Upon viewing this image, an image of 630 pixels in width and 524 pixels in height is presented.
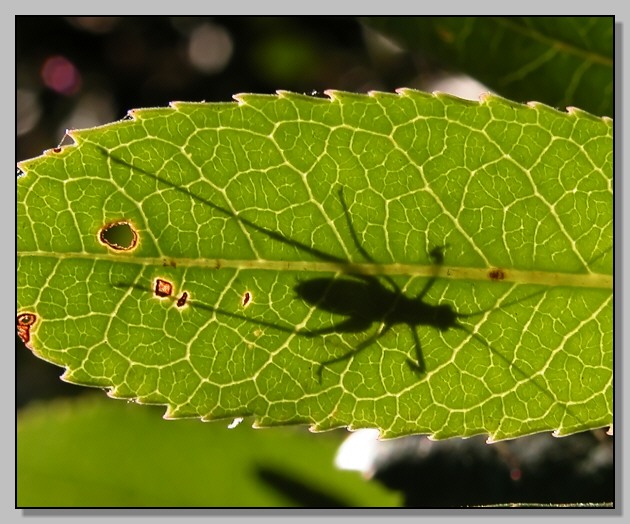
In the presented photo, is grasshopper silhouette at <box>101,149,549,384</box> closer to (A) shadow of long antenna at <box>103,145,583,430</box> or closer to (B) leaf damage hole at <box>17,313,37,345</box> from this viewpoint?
(A) shadow of long antenna at <box>103,145,583,430</box>

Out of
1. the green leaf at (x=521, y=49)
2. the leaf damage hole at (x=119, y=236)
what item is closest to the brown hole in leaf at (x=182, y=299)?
the leaf damage hole at (x=119, y=236)

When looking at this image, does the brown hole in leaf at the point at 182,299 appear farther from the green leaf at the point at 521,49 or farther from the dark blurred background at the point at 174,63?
the dark blurred background at the point at 174,63

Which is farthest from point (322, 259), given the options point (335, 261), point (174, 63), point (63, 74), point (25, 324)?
point (63, 74)

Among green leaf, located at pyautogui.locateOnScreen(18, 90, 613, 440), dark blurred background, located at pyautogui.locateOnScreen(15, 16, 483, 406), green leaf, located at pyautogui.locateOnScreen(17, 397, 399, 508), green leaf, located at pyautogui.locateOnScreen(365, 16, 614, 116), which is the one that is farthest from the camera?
dark blurred background, located at pyautogui.locateOnScreen(15, 16, 483, 406)

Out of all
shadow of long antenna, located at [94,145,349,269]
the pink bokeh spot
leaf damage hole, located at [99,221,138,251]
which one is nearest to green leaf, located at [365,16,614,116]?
shadow of long antenna, located at [94,145,349,269]

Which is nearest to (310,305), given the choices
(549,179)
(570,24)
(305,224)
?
(305,224)

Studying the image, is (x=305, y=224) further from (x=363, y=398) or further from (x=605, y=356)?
(x=605, y=356)

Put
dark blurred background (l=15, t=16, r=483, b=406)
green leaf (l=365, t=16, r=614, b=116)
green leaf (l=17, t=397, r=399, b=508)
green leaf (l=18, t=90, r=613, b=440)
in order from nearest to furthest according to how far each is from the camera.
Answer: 1. green leaf (l=18, t=90, r=613, b=440)
2. green leaf (l=365, t=16, r=614, b=116)
3. green leaf (l=17, t=397, r=399, b=508)
4. dark blurred background (l=15, t=16, r=483, b=406)
